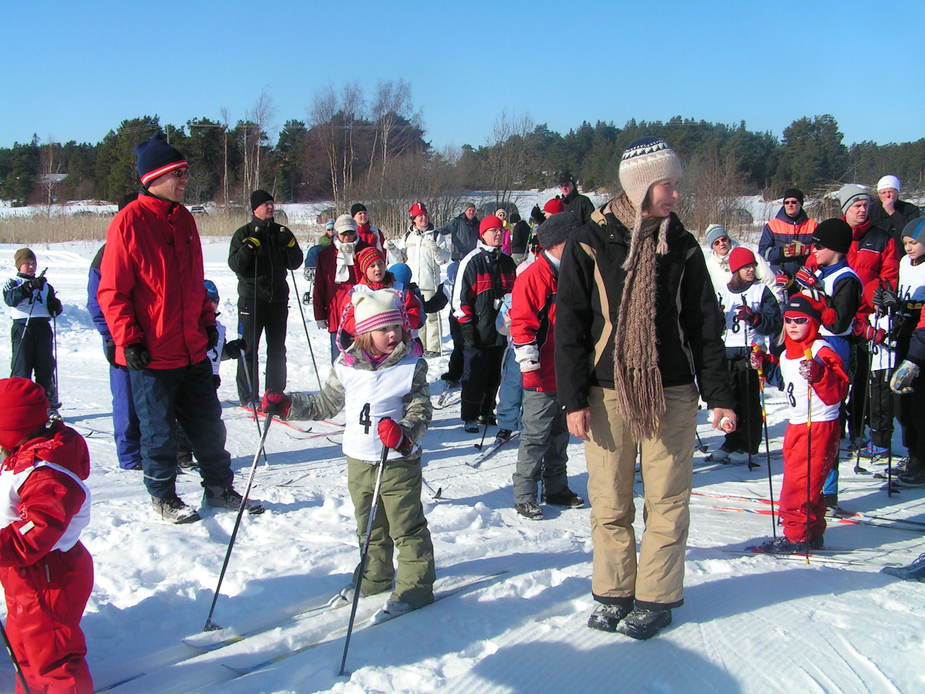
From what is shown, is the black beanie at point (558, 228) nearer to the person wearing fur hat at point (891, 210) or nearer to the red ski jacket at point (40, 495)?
the red ski jacket at point (40, 495)

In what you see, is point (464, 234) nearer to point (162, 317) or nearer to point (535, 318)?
point (535, 318)

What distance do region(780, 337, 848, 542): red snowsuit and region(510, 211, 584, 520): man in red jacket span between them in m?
1.56

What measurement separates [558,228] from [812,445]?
7.36 ft

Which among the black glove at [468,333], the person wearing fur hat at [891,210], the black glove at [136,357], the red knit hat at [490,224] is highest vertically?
the person wearing fur hat at [891,210]

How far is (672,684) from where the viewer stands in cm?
304

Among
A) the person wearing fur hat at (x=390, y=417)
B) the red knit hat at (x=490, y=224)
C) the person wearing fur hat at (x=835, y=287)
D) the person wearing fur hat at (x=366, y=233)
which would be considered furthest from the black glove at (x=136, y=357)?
the person wearing fur hat at (x=366, y=233)

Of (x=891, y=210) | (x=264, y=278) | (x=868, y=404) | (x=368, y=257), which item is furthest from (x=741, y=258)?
(x=264, y=278)

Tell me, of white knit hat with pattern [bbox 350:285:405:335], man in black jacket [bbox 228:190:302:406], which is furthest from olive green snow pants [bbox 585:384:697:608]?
man in black jacket [bbox 228:190:302:406]

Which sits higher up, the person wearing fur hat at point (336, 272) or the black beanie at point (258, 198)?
the black beanie at point (258, 198)

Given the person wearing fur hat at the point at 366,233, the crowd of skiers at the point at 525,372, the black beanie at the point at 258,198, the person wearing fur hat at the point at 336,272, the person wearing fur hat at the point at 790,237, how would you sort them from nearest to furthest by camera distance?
the crowd of skiers at the point at 525,372
the black beanie at the point at 258,198
the person wearing fur hat at the point at 336,272
the person wearing fur hat at the point at 790,237
the person wearing fur hat at the point at 366,233

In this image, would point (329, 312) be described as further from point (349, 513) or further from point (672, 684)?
point (672, 684)

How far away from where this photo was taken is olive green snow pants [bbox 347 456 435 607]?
3674mm

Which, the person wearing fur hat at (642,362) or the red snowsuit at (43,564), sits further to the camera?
the person wearing fur hat at (642,362)

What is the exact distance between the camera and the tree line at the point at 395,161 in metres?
31.5
